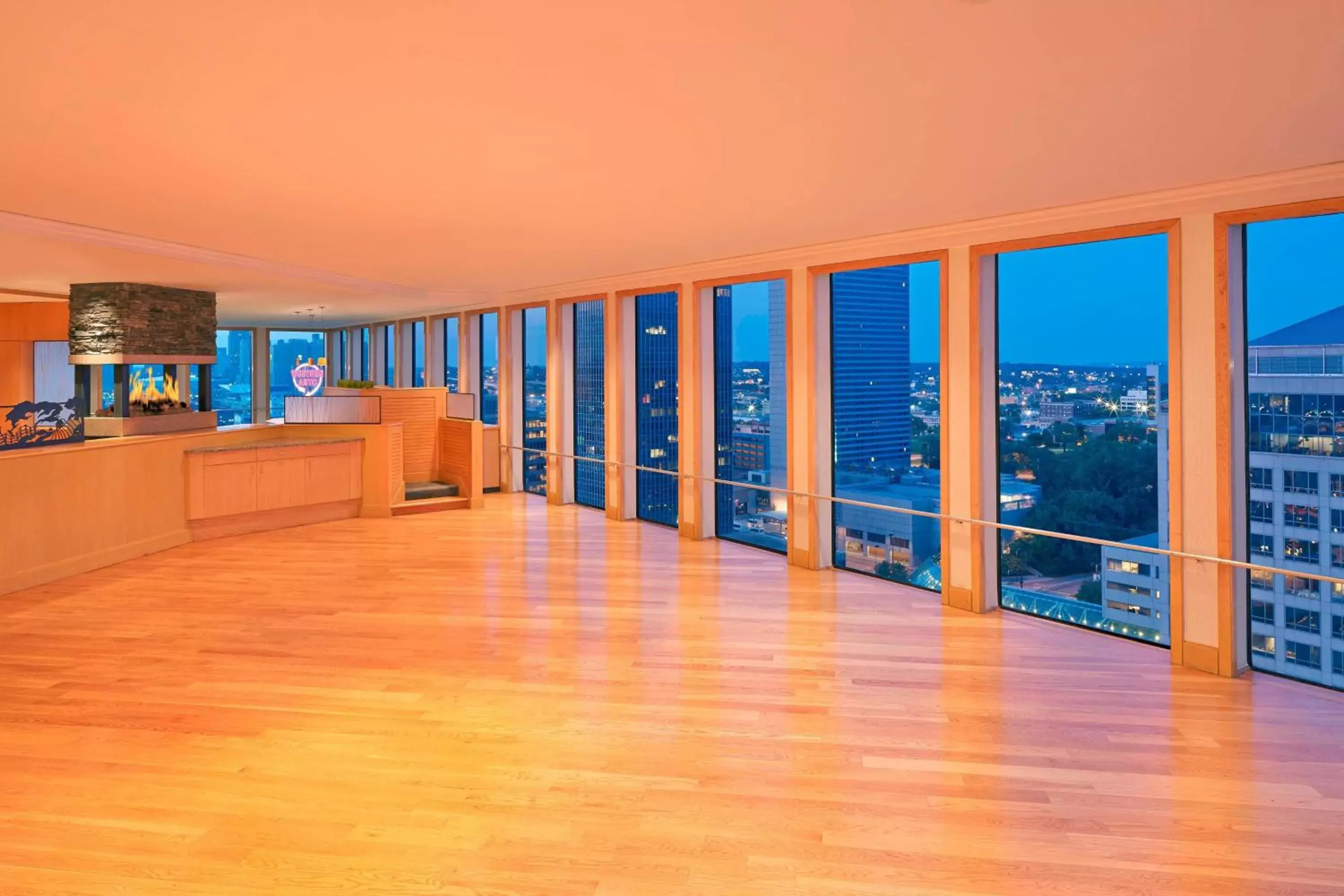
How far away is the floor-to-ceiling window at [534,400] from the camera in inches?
492

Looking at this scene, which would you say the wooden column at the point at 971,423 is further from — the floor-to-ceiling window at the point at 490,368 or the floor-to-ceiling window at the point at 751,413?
the floor-to-ceiling window at the point at 490,368

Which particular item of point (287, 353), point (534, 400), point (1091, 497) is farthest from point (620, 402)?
point (287, 353)

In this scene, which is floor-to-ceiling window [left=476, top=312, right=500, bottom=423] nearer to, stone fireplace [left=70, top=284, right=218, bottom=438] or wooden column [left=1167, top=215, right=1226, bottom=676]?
stone fireplace [left=70, top=284, right=218, bottom=438]

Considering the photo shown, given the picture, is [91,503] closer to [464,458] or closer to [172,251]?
[172,251]

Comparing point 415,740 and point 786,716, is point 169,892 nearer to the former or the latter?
point 415,740

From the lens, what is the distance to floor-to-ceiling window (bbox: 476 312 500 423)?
43.7 feet

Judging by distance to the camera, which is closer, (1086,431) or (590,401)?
(1086,431)

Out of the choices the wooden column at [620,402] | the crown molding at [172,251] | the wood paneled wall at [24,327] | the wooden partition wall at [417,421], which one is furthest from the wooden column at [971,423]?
the wood paneled wall at [24,327]

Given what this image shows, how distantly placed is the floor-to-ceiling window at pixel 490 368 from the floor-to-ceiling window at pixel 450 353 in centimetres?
87

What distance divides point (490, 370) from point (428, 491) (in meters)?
2.77

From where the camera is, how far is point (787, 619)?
21.0ft

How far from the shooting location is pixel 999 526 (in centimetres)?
641

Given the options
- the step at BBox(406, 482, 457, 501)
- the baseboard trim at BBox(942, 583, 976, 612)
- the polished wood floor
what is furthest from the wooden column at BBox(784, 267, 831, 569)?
the step at BBox(406, 482, 457, 501)

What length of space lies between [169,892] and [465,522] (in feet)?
25.4
